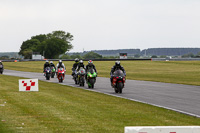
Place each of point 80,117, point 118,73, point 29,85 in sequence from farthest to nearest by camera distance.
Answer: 1. point 118,73
2. point 29,85
3. point 80,117

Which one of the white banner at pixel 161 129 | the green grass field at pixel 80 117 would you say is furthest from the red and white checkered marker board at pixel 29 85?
the white banner at pixel 161 129

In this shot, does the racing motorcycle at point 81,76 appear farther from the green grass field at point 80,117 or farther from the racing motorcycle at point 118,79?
the green grass field at point 80,117

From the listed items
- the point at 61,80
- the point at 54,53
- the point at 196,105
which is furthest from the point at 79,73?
the point at 54,53

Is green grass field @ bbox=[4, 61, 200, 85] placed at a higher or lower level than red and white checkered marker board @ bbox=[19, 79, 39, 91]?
lower

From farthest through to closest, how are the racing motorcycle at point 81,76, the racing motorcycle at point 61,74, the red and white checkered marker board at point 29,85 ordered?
the racing motorcycle at point 61,74
the racing motorcycle at point 81,76
the red and white checkered marker board at point 29,85

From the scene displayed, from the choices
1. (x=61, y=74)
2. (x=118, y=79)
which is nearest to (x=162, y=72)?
(x=61, y=74)

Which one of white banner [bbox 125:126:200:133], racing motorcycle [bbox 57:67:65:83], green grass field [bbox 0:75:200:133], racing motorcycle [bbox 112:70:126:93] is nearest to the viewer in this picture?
white banner [bbox 125:126:200:133]

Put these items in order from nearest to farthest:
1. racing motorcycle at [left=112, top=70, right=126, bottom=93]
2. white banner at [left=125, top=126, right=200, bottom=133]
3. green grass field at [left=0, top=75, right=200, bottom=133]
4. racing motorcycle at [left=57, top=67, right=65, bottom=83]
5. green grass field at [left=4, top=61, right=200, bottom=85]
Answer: white banner at [left=125, top=126, right=200, bottom=133], green grass field at [left=0, top=75, right=200, bottom=133], racing motorcycle at [left=112, top=70, right=126, bottom=93], racing motorcycle at [left=57, top=67, right=65, bottom=83], green grass field at [left=4, top=61, right=200, bottom=85]

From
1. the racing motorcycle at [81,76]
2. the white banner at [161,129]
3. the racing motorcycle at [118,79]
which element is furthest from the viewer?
the racing motorcycle at [81,76]

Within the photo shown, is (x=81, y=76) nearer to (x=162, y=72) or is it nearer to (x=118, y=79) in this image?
(x=118, y=79)

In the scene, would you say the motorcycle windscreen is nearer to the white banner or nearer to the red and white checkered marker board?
the red and white checkered marker board

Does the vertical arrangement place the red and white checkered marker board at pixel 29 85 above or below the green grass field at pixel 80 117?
above

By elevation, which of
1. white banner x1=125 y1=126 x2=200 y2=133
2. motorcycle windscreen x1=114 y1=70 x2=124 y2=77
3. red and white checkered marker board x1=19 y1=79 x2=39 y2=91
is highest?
white banner x1=125 y1=126 x2=200 y2=133

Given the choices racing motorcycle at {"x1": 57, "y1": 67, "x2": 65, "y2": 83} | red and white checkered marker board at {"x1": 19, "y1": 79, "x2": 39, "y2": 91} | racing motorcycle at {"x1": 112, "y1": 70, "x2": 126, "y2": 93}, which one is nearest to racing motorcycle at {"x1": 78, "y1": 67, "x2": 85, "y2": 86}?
racing motorcycle at {"x1": 57, "y1": 67, "x2": 65, "y2": 83}
